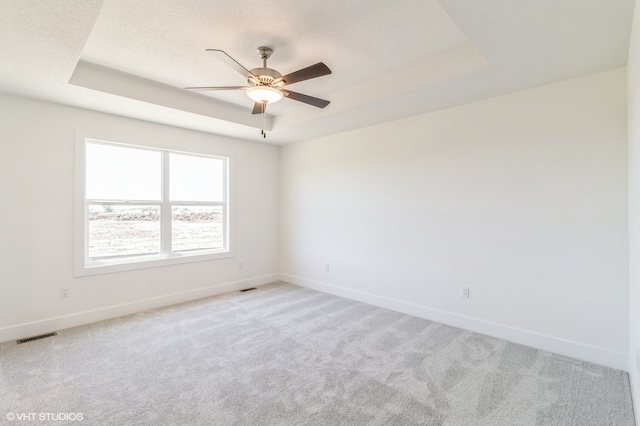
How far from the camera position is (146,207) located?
4.02 meters

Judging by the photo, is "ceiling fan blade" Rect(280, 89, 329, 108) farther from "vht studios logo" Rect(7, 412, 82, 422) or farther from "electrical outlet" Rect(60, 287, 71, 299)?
"electrical outlet" Rect(60, 287, 71, 299)

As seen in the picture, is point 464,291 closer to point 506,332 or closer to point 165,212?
point 506,332

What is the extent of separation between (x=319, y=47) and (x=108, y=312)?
3.77 meters

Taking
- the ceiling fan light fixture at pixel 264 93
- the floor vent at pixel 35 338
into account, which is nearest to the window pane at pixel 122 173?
the floor vent at pixel 35 338

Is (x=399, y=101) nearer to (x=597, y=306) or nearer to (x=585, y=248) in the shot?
(x=585, y=248)

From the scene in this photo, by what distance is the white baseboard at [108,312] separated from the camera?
304 centimetres

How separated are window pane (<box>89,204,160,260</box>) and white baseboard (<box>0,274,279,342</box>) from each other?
0.64 meters

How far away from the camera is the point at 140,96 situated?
10.3ft

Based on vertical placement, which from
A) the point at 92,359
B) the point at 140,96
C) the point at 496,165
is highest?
the point at 140,96

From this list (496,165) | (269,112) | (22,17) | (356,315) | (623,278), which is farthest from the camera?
(269,112)

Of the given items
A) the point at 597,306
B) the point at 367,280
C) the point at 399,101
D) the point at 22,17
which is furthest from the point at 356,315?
the point at 22,17

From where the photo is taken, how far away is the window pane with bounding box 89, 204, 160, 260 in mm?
3623

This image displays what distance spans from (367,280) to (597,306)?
237 centimetres

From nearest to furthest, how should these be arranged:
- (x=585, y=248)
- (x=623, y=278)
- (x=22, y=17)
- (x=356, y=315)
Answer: (x=22, y=17) → (x=623, y=278) → (x=585, y=248) → (x=356, y=315)
